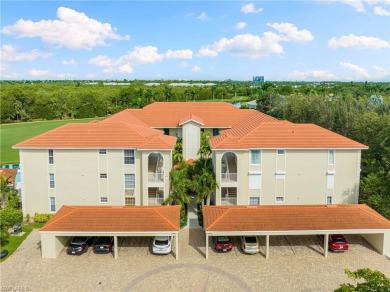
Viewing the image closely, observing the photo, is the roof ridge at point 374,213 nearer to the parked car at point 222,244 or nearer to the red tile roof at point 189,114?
the parked car at point 222,244

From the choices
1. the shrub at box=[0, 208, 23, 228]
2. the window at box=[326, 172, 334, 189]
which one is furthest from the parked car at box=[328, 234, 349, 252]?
the shrub at box=[0, 208, 23, 228]

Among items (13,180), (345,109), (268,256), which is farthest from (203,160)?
(345,109)

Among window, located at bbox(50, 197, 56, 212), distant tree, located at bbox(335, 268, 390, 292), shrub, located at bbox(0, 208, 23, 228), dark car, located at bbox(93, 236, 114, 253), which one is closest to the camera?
distant tree, located at bbox(335, 268, 390, 292)

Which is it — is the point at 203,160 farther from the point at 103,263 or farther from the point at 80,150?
the point at 103,263

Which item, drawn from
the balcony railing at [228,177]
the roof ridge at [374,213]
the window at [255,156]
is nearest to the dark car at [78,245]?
the balcony railing at [228,177]

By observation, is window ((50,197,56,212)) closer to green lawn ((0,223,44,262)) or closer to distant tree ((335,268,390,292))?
green lawn ((0,223,44,262))
